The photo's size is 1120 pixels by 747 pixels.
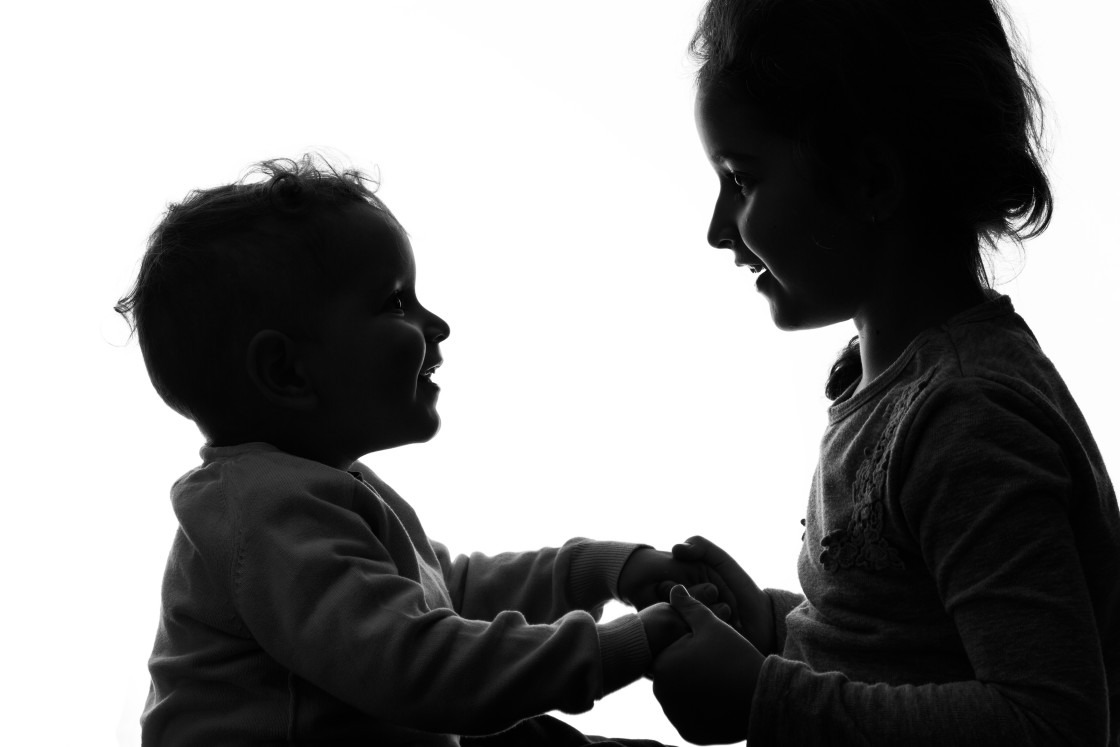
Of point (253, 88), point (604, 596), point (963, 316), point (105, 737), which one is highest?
point (253, 88)

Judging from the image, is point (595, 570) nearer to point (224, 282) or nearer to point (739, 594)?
point (739, 594)

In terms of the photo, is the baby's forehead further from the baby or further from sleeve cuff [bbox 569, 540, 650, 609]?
sleeve cuff [bbox 569, 540, 650, 609]

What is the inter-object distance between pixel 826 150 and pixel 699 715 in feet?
1.64

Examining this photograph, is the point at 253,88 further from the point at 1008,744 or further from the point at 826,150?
the point at 1008,744

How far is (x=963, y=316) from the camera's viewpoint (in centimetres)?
96

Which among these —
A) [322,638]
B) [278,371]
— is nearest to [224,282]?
[278,371]

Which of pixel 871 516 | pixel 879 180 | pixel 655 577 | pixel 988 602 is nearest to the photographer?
pixel 988 602

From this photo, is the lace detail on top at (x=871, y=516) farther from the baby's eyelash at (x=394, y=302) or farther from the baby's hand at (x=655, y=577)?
the baby's eyelash at (x=394, y=302)

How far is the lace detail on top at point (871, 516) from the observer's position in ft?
2.90

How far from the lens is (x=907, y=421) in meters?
0.87

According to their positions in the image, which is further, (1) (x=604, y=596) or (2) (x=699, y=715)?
(1) (x=604, y=596)

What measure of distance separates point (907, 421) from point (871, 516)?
0.09m

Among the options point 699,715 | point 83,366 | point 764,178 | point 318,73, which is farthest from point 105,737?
point 764,178

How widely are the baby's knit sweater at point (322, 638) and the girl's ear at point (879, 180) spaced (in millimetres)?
426
